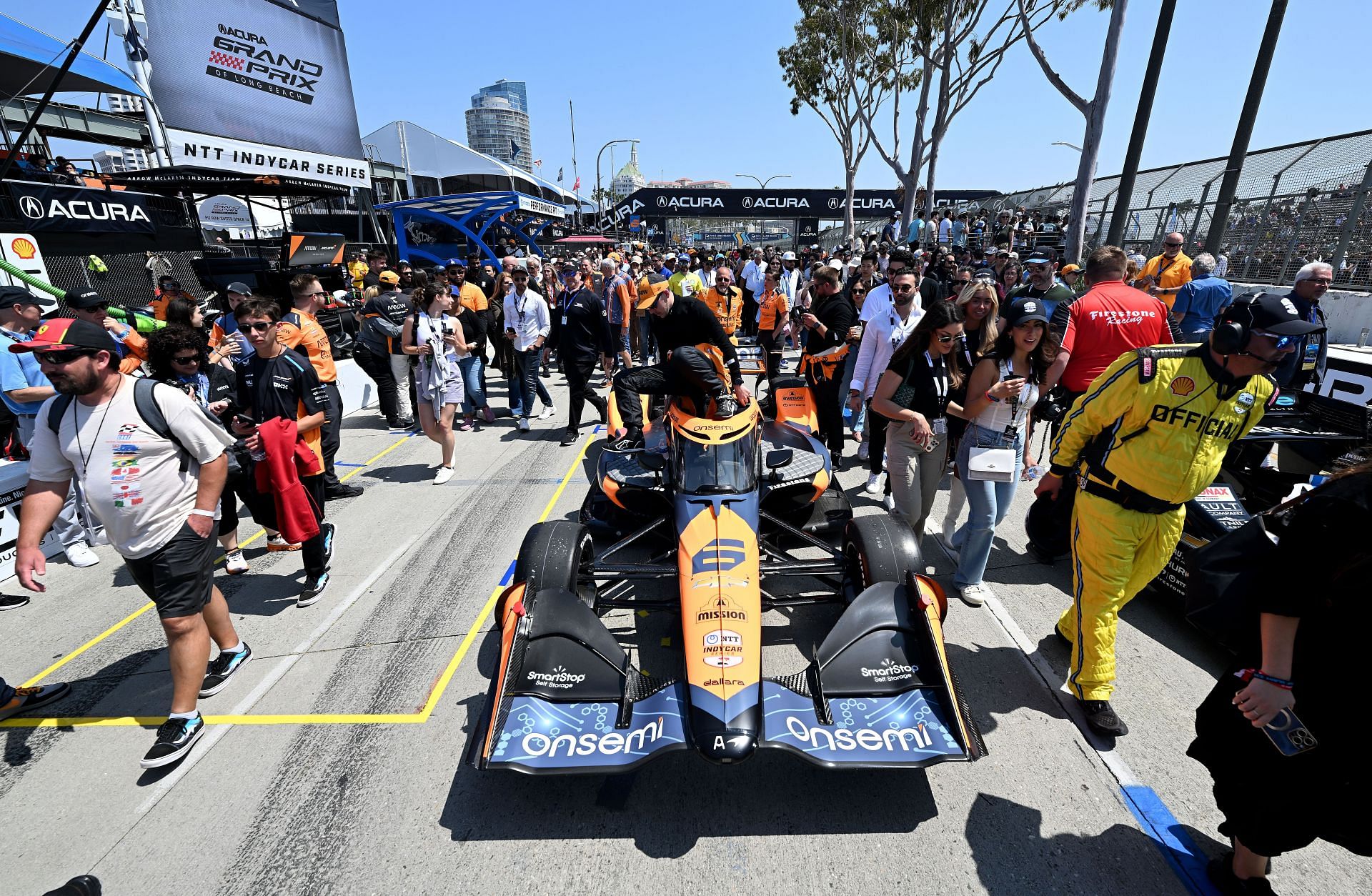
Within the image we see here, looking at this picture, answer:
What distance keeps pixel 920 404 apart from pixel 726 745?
2.44m

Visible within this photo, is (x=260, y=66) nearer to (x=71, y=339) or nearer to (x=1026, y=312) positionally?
(x=71, y=339)

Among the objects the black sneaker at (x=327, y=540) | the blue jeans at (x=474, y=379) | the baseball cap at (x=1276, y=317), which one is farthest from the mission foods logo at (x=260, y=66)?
the baseball cap at (x=1276, y=317)

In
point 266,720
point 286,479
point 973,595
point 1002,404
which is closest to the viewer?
point 266,720

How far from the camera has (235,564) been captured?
4.44 meters

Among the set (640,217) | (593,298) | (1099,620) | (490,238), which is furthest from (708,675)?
(640,217)

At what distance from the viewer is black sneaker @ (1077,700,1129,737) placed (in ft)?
8.91

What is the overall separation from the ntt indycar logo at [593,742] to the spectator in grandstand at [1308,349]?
5384 mm

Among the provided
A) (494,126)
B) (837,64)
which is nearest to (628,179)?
(494,126)

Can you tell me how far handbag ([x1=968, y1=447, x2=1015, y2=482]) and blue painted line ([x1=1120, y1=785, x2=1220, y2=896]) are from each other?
1548mm

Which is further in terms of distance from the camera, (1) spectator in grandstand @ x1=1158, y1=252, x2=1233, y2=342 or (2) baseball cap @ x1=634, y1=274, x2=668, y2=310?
(2) baseball cap @ x1=634, y1=274, x2=668, y2=310

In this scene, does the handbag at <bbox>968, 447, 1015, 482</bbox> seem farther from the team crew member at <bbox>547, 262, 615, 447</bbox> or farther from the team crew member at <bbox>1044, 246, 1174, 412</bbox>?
the team crew member at <bbox>547, 262, 615, 447</bbox>

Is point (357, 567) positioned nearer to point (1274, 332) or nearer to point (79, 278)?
point (1274, 332)

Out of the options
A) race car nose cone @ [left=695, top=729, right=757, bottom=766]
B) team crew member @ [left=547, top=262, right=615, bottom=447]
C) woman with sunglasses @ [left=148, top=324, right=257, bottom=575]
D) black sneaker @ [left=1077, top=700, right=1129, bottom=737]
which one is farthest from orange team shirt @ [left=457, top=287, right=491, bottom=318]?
black sneaker @ [left=1077, top=700, right=1129, bottom=737]

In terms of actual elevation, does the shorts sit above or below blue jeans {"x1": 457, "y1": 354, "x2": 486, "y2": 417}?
above
